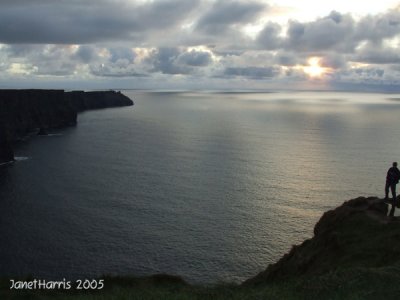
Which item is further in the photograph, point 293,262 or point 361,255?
point 293,262

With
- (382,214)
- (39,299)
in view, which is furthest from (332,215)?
(39,299)

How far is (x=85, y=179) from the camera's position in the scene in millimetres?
120562

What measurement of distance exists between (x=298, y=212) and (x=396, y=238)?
199 ft

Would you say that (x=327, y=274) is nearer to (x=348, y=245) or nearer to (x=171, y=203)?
(x=348, y=245)

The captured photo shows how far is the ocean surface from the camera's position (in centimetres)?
7075

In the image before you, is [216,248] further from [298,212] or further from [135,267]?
[298,212]

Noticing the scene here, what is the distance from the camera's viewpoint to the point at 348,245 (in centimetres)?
3616

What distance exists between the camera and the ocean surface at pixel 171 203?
70.8 m

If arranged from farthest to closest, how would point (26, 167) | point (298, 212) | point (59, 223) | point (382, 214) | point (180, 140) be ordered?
1. point (180, 140)
2. point (26, 167)
3. point (298, 212)
4. point (59, 223)
5. point (382, 214)

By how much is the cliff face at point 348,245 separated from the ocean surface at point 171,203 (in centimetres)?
2669

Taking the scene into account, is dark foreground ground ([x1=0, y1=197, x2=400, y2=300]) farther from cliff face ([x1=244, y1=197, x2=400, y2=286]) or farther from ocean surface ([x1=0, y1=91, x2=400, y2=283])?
A: ocean surface ([x1=0, y1=91, x2=400, y2=283])

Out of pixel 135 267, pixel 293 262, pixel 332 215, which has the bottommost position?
pixel 135 267

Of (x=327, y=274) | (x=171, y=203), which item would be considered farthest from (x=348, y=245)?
(x=171, y=203)

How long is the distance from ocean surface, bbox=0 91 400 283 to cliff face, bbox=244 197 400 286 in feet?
87.6
